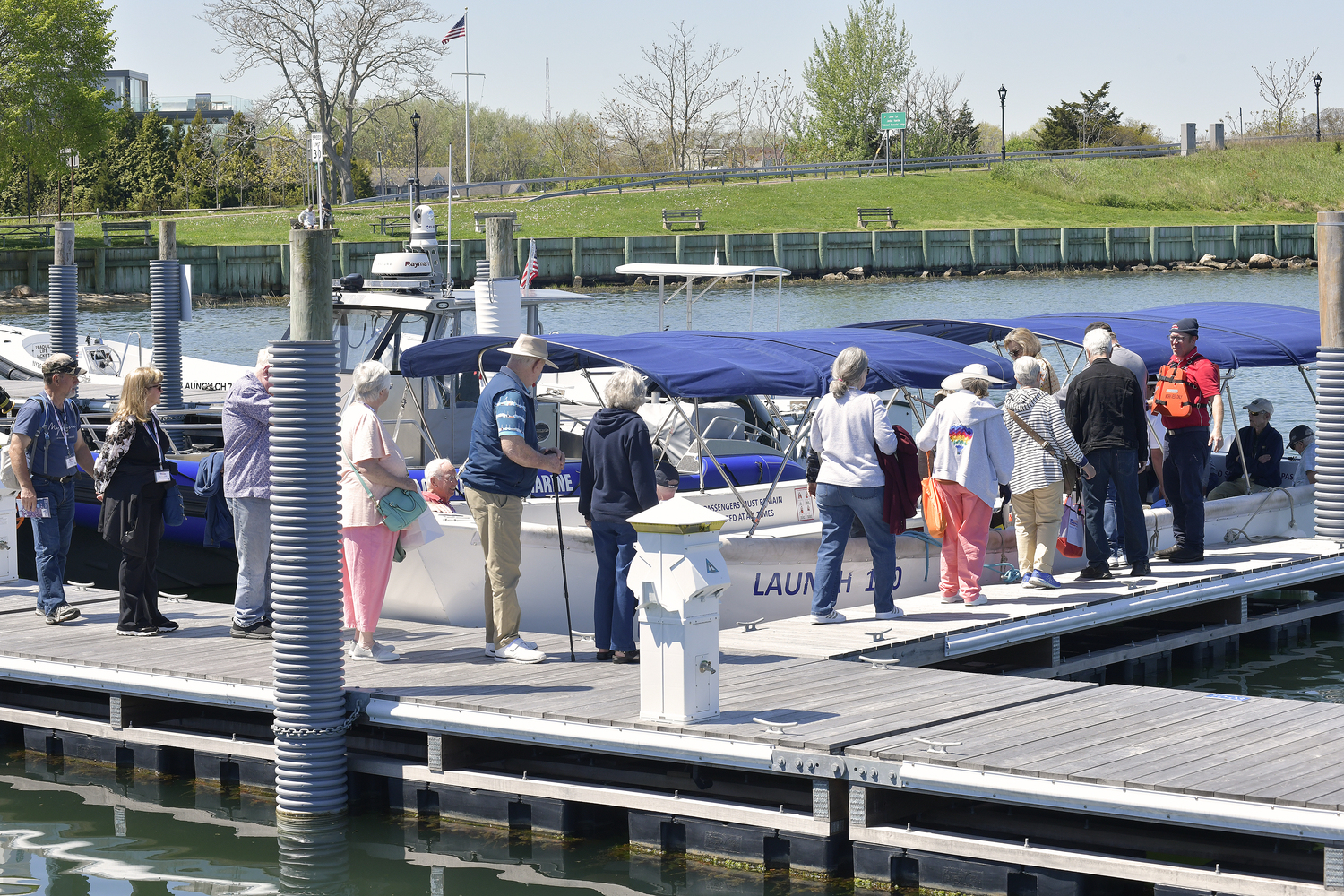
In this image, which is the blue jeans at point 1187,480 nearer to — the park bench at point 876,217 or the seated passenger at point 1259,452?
the seated passenger at point 1259,452

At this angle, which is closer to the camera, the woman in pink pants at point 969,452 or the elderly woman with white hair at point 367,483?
the elderly woman with white hair at point 367,483

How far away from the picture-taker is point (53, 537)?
34.8 ft

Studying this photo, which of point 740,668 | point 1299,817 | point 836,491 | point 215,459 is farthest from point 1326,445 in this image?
point 215,459

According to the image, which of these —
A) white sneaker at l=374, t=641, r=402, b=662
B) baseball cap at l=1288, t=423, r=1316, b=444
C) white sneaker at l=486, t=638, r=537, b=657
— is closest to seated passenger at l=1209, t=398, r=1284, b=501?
baseball cap at l=1288, t=423, r=1316, b=444

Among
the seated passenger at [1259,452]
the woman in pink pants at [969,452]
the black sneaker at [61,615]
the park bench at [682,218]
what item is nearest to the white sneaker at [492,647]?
the woman in pink pants at [969,452]

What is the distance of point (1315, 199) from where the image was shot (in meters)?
76.1

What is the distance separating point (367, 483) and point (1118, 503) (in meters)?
5.81

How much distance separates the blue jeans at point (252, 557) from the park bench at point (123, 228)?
52.8 m

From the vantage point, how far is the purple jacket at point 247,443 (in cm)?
967

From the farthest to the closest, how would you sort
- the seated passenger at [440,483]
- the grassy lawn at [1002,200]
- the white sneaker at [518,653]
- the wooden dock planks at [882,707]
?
the grassy lawn at [1002,200], the seated passenger at [440,483], the white sneaker at [518,653], the wooden dock planks at [882,707]

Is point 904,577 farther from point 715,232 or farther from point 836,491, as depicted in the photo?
point 715,232

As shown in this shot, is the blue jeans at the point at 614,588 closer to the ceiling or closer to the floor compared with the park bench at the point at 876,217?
closer to the floor

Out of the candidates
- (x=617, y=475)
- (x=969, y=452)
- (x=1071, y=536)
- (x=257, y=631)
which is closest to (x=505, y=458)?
(x=617, y=475)

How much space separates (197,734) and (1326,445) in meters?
9.41
